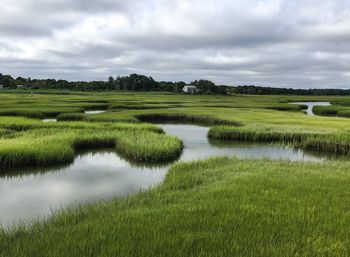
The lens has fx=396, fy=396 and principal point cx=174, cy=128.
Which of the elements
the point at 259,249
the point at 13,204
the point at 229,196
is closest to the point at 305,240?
the point at 259,249

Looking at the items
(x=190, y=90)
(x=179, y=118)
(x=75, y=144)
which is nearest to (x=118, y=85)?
(x=190, y=90)

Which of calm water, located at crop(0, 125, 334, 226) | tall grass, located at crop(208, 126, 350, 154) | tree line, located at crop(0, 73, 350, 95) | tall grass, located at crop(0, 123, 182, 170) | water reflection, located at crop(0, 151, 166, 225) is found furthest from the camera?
tree line, located at crop(0, 73, 350, 95)

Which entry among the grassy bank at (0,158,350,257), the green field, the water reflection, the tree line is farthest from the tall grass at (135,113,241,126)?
the tree line

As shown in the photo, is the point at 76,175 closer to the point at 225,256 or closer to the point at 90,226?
the point at 90,226

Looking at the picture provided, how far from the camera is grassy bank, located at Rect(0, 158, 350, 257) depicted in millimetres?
6270

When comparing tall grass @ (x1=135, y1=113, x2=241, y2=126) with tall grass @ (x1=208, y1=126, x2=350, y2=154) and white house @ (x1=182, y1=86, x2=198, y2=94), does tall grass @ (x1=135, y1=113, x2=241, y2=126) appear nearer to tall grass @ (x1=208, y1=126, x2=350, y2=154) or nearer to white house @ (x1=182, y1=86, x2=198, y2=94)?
tall grass @ (x1=208, y1=126, x2=350, y2=154)

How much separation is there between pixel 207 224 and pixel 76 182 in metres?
8.43

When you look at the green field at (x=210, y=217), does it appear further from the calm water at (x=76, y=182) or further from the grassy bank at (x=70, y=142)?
the calm water at (x=76, y=182)

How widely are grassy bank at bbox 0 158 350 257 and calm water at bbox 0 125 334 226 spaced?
8.73ft

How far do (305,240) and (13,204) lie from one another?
8.70 metres

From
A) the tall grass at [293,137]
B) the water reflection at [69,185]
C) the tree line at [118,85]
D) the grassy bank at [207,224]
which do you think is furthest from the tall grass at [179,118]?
the tree line at [118,85]

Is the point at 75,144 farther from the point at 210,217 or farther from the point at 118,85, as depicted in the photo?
the point at 118,85

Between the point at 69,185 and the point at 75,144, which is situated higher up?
the point at 75,144

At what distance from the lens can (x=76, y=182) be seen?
14.8 meters
